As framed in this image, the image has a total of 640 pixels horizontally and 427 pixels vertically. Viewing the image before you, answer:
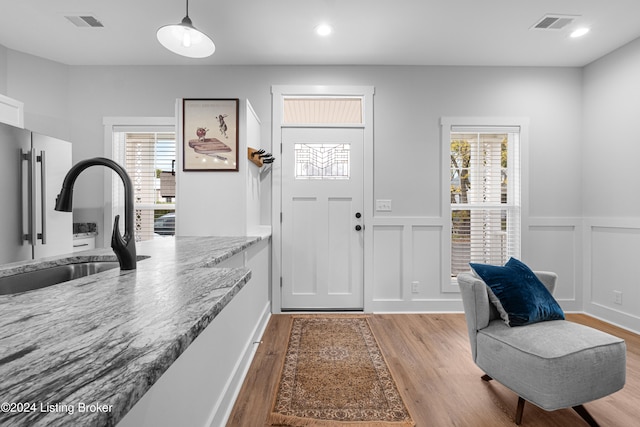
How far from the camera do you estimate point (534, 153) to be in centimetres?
348

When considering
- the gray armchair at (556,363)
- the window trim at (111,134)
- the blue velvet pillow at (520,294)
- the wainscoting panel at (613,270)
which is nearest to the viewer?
the gray armchair at (556,363)

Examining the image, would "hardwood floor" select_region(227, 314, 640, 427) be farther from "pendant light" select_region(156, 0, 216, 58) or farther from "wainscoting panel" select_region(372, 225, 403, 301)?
"pendant light" select_region(156, 0, 216, 58)

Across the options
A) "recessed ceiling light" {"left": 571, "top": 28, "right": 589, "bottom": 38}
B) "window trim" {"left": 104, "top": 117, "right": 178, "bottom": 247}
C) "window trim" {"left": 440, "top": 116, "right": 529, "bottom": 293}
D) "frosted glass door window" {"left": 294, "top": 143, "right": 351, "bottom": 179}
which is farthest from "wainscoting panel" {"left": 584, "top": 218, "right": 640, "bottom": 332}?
"window trim" {"left": 104, "top": 117, "right": 178, "bottom": 247}

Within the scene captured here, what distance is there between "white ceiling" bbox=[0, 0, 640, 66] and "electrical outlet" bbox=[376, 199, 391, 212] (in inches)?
59.7

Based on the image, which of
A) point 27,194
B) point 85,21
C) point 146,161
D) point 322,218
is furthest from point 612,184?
point 27,194

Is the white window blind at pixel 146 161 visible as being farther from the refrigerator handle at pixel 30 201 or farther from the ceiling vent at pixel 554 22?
the ceiling vent at pixel 554 22

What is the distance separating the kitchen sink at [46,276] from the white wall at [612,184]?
4.23 m

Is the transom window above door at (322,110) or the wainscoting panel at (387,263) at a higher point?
the transom window above door at (322,110)

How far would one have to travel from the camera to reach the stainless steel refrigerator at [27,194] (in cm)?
230

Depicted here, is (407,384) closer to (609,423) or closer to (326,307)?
(609,423)

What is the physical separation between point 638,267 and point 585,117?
167 centimetres

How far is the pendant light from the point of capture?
1.89 meters

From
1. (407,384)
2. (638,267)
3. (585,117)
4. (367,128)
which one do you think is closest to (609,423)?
(407,384)

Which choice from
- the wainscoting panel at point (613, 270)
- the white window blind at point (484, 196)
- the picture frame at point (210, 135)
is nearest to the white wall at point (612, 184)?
the wainscoting panel at point (613, 270)
